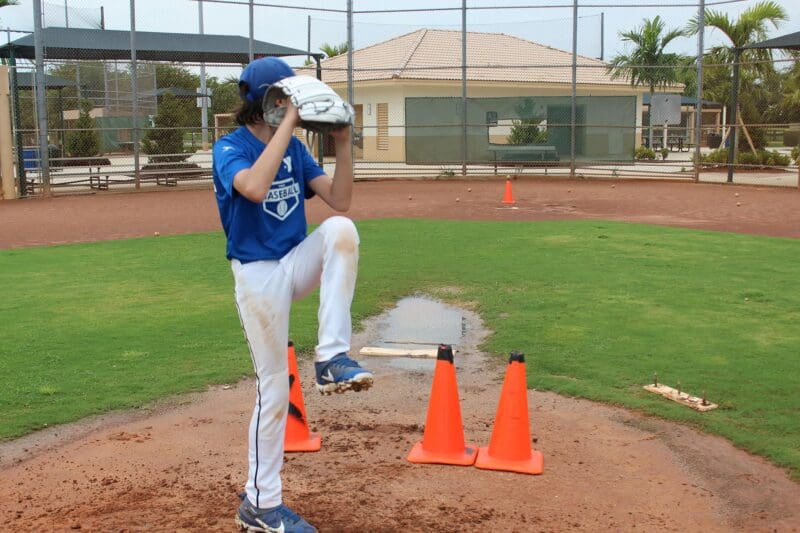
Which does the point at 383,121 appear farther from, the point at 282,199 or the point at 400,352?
the point at 282,199

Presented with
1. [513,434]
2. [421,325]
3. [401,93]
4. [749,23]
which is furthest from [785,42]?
[513,434]

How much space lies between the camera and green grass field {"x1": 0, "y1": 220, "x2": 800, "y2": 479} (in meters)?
6.16

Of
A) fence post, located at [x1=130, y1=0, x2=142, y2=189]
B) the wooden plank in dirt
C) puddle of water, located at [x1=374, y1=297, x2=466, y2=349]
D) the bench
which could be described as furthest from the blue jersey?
the bench

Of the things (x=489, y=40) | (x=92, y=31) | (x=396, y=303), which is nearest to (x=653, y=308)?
(x=396, y=303)

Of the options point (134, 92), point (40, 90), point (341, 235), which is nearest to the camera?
point (341, 235)

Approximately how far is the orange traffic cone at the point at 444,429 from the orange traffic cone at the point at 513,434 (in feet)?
0.43

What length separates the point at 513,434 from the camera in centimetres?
488

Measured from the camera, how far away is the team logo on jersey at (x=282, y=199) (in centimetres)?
381

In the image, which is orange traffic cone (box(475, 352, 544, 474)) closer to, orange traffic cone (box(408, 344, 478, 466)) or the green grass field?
orange traffic cone (box(408, 344, 478, 466))

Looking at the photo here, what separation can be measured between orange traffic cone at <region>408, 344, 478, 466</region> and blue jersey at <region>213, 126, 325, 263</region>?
1537 mm

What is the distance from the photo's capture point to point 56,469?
4.91 meters

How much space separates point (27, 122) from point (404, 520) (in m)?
30.6

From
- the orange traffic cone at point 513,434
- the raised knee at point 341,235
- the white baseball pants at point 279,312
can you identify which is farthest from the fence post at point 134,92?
the raised knee at point 341,235

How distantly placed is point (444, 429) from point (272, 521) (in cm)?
138
